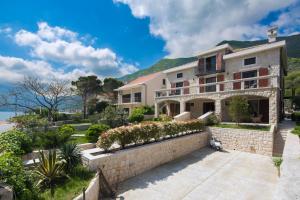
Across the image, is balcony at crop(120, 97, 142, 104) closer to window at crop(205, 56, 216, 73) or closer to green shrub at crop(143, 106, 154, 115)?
green shrub at crop(143, 106, 154, 115)

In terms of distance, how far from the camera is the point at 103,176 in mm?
7047

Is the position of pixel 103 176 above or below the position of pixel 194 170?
above

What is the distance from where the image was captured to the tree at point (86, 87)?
3662 centimetres

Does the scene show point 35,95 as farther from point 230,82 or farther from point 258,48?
point 258,48

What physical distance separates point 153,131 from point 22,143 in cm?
656

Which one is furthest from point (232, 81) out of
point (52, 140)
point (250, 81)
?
point (52, 140)

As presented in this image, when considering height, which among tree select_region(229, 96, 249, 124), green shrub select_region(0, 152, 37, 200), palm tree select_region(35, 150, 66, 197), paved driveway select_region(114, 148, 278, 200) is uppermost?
tree select_region(229, 96, 249, 124)

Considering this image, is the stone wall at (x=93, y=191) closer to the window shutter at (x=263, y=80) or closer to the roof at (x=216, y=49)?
the window shutter at (x=263, y=80)

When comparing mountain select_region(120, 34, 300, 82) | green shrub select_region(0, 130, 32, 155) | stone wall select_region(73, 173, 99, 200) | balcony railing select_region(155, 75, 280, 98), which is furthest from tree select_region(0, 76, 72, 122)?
mountain select_region(120, 34, 300, 82)

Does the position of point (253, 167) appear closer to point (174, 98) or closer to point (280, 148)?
point (280, 148)

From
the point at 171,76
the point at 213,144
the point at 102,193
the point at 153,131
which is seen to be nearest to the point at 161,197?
the point at 102,193

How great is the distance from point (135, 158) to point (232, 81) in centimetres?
1248

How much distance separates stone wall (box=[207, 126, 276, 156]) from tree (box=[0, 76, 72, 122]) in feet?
72.6

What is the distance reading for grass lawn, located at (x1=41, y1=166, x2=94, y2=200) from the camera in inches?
208
